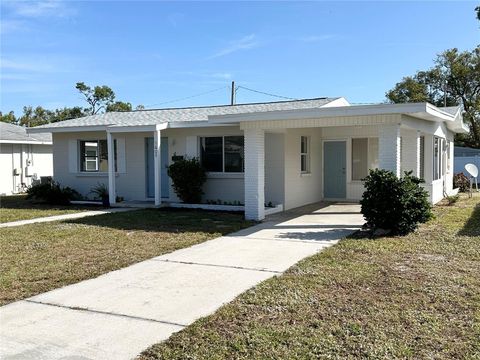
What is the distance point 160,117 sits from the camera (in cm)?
1744

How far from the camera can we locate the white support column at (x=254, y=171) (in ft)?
38.9

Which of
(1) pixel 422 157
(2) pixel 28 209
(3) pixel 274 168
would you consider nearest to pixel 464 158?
(1) pixel 422 157

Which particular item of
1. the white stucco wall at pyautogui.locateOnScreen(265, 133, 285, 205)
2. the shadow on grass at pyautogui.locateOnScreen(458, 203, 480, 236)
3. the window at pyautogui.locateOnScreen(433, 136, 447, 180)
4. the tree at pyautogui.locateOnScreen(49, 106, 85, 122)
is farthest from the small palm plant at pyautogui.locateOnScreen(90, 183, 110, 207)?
the tree at pyautogui.locateOnScreen(49, 106, 85, 122)

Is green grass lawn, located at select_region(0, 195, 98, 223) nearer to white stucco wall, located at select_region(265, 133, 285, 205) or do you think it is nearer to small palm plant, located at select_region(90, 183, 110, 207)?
small palm plant, located at select_region(90, 183, 110, 207)

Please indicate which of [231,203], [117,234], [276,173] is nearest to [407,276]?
[117,234]

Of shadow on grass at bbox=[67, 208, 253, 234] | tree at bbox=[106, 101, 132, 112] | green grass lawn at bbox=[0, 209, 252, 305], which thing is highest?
tree at bbox=[106, 101, 132, 112]

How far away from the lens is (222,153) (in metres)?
15.0

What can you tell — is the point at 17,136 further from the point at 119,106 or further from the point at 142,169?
the point at 119,106

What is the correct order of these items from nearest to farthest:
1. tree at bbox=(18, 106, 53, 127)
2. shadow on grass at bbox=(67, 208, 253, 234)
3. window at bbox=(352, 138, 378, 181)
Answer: shadow on grass at bbox=(67, 208, 253, 234), window at bbox=(352, 138, 378, 181), tree at bbox=(18, 106, 53, 127)

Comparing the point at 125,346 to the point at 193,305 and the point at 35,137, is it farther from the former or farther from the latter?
the point at 35,137

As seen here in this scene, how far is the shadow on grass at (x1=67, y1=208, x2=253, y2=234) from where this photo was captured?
10.7 metres

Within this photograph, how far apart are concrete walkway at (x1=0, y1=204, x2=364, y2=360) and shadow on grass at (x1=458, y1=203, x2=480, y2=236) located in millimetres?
2764

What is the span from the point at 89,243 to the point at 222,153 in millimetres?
6790

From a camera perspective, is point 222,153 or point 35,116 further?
point 35,116
